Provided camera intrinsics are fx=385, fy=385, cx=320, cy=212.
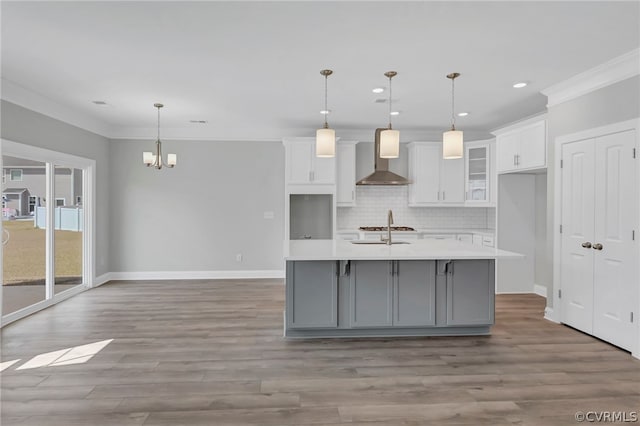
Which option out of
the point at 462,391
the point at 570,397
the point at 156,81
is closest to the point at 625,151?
the point at 570,397

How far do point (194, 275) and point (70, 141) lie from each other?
2.83 m

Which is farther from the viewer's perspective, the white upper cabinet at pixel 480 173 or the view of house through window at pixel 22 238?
the white upper cabinet at pixel 480 173

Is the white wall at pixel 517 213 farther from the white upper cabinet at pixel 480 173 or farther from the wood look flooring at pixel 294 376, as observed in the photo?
the wood look flooring at pixel 294 376

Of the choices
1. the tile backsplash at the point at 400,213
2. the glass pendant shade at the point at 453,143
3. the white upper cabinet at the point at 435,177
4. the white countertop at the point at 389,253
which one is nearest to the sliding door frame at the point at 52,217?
the white countertop at the point at 389,253

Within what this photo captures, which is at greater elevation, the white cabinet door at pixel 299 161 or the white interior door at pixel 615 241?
the white cabinet door at pixel 299 161

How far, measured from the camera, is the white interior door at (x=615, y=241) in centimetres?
345

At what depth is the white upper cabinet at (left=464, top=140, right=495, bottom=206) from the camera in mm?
6242

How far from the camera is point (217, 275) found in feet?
22.4

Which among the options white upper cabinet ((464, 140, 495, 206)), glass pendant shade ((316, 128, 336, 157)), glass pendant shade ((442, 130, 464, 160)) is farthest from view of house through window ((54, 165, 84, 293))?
white upper cabinet ((464, 140, 495, 206))

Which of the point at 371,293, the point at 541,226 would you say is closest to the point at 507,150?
the point at 541,226

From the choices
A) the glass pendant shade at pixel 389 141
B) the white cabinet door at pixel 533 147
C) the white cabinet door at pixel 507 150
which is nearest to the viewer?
the glass pendant shade at pixel 389 141

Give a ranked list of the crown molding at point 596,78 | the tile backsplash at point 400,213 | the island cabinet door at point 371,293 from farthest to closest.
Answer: the tile backsplash at point 400,213 < the island cabinet door at point 371,293 < the crown molding at point 596,78

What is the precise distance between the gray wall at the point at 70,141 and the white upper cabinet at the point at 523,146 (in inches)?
241

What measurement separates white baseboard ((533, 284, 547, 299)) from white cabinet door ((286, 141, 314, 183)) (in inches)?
153
